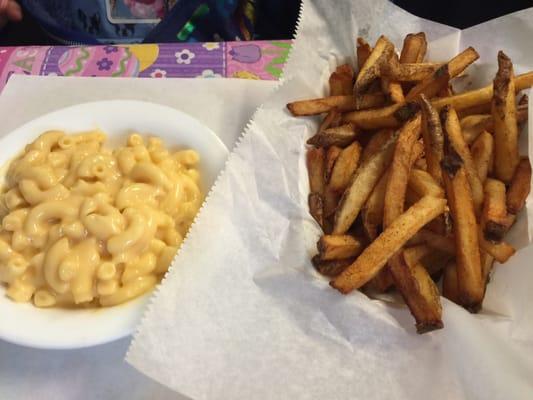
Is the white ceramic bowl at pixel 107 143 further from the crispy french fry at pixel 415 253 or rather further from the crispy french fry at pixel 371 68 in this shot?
the crispy french fry at pixel 415 253

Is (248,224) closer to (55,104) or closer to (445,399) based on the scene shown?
(445,399)

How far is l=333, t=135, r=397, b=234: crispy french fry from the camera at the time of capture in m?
0.92

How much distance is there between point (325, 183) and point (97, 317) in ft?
1.46

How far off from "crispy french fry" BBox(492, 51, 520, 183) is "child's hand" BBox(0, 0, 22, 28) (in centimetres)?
173

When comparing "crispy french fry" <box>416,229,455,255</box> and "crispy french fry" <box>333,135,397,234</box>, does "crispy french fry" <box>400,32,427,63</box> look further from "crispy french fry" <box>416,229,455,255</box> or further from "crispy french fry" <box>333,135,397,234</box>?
"crispy french fry" <box>416,229,455,255</box>

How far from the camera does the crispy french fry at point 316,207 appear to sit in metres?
0.97

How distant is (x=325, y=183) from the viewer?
1019mm

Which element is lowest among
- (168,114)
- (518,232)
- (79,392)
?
(79,392)

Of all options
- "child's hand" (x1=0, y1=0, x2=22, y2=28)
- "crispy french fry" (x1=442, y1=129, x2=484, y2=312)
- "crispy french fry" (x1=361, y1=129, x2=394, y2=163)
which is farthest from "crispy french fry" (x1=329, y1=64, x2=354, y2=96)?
"child's hand" (x1=0, y1=0, x2=22, y2=28)

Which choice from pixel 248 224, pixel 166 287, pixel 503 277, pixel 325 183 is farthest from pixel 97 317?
pixel 503 277

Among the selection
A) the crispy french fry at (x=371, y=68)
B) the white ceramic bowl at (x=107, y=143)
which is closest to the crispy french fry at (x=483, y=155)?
the crispy french fry at (x=371, y=68)

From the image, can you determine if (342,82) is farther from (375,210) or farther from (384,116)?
(375,210)

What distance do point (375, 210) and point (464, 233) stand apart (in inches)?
5.7

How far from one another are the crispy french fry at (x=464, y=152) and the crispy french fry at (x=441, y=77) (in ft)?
0.32
